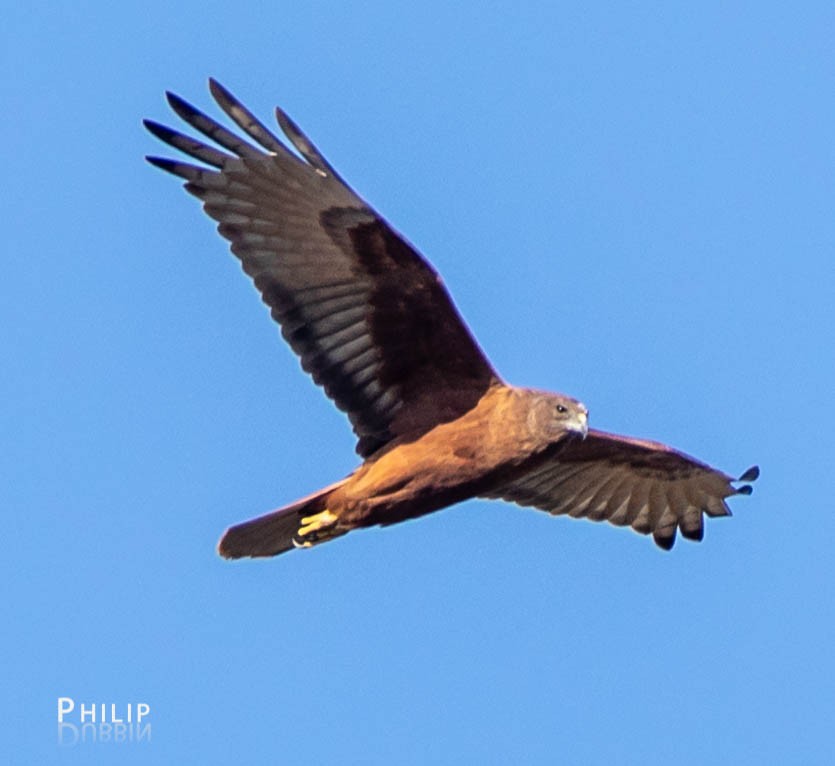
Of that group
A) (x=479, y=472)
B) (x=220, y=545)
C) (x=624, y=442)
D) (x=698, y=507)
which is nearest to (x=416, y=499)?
(x=479, y=472)

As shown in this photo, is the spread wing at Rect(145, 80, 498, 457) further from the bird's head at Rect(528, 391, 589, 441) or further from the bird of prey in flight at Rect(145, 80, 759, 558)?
the bird's head at Rect(528, 391, 589, 441)

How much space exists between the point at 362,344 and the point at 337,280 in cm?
45

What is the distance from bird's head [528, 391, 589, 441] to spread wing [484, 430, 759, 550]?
5.29ft

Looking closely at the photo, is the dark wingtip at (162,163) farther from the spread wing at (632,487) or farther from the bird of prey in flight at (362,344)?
the spread wing at (632,487)

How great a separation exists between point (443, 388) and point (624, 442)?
181 centimetres

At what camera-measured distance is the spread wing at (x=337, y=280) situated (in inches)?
489

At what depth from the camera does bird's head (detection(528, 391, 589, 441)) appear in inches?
484

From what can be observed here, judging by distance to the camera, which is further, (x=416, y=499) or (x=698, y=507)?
(x=698, y=507)

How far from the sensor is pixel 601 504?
48.2 ft

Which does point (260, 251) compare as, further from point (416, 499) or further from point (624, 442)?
point (624, 442)

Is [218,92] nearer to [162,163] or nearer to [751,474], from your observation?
[162,163]

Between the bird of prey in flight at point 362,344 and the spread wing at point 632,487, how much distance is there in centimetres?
159

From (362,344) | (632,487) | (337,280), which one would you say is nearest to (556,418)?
(362,344)

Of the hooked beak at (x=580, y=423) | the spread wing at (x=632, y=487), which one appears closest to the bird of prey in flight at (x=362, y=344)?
the hooked beak at (x=580, y=423)
